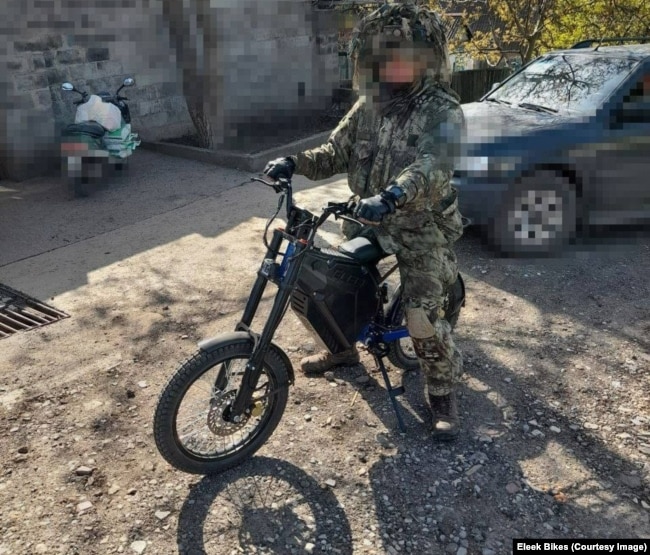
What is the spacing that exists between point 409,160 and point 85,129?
5.41 metres

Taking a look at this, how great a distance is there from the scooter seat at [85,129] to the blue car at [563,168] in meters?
4.35

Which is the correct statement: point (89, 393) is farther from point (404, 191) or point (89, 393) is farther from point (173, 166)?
point (173, 166)

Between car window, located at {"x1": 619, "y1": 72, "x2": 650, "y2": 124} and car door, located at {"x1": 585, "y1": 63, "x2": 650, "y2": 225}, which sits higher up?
car window, located at {"x1": 619, "y1": 72, "x2": 650, "y2": 124}

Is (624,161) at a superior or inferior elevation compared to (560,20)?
inferior

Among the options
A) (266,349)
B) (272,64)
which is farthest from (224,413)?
(272,64)

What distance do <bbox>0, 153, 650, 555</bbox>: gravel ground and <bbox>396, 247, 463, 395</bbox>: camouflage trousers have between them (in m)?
0.37

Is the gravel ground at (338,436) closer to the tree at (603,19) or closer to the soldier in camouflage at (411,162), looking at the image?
the soldier in camouflage at (411,162)

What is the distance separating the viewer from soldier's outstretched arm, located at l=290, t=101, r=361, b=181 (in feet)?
10.4

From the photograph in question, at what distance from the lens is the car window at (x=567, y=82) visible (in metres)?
5.64

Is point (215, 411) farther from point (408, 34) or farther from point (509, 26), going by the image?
point (509, 26)

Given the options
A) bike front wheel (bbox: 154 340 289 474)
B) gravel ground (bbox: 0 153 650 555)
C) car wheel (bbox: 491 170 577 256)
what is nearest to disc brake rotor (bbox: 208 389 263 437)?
bike front wheel (bbox: 154 340 289 474)

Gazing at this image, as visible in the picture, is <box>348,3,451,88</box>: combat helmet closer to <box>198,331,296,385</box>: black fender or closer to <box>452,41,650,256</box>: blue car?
<box>198,331,296,385</box>: black fender

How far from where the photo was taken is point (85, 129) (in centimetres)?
705

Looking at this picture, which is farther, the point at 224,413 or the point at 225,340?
the point at 224,413
